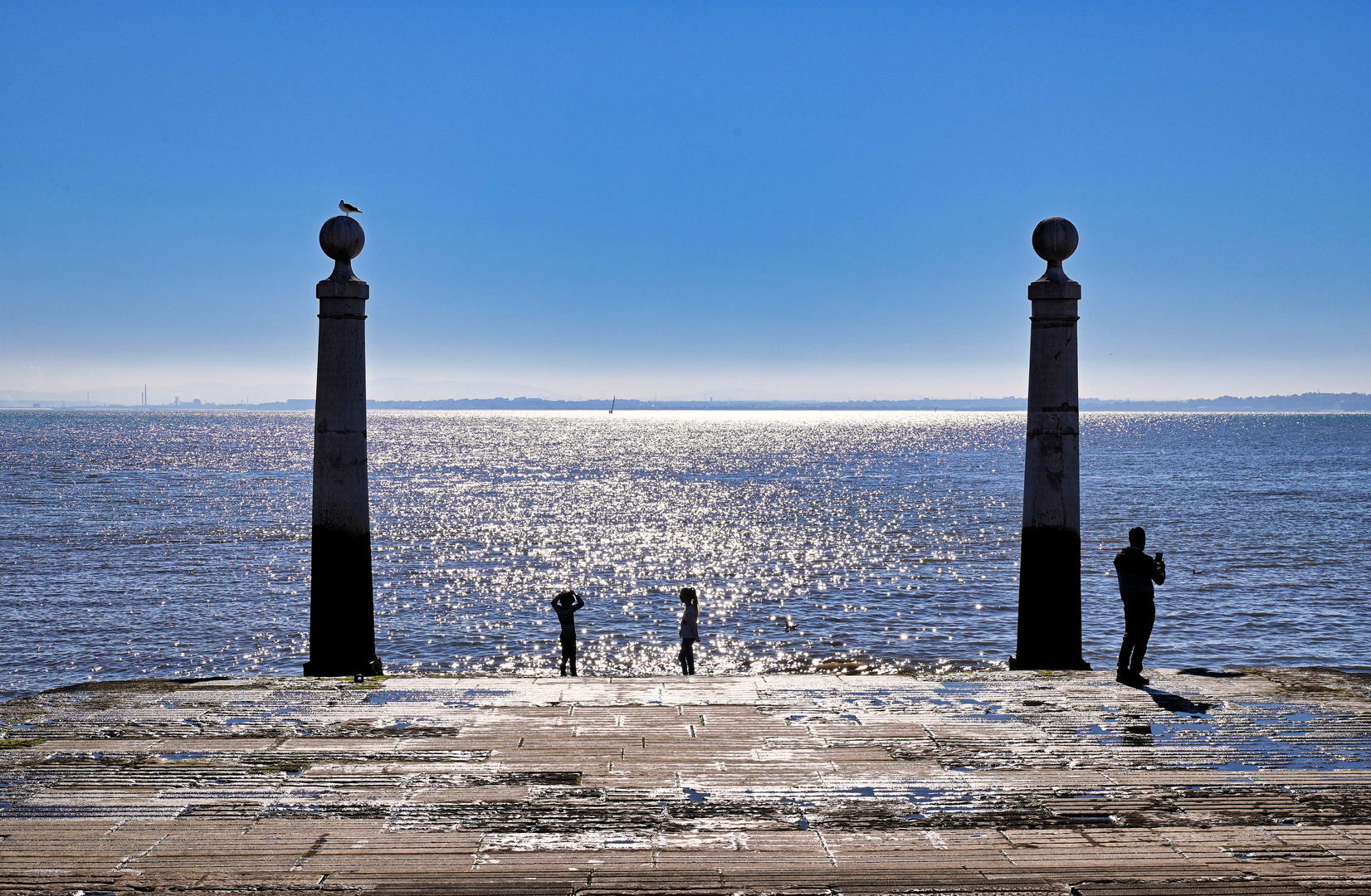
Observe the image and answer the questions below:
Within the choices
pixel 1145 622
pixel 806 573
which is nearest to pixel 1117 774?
pixel 1145 622

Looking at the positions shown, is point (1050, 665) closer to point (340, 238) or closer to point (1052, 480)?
point (1052, 480)

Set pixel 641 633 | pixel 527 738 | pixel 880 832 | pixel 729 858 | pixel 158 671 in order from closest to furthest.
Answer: pixel 729 858 → pixel 880 832 → pixel 527 738 → pixel 158 671 → pixel 641 633

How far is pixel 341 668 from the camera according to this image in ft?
39.6

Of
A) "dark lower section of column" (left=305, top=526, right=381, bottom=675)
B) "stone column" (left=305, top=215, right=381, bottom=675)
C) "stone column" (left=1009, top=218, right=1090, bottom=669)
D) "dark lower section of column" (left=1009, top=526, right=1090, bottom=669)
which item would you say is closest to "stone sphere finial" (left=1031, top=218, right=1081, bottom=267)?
"stone column" (left=1009, top=218, right=1090, bottom=669)

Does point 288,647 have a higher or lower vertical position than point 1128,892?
lower

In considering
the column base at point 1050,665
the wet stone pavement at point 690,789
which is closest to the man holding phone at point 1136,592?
the wet stone pavement at point 690,789

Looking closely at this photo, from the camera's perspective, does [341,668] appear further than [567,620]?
No

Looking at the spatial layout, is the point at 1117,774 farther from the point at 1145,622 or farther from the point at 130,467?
the point at 130,467

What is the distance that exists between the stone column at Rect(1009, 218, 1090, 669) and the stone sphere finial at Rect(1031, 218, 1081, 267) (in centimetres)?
1

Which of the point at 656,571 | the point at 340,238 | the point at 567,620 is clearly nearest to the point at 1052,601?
the point at 567,620

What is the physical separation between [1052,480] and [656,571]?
26281 millimetres

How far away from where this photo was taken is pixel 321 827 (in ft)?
20.0

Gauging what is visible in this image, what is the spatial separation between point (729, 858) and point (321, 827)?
247cm

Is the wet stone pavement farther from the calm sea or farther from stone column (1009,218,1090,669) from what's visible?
the calm sea
